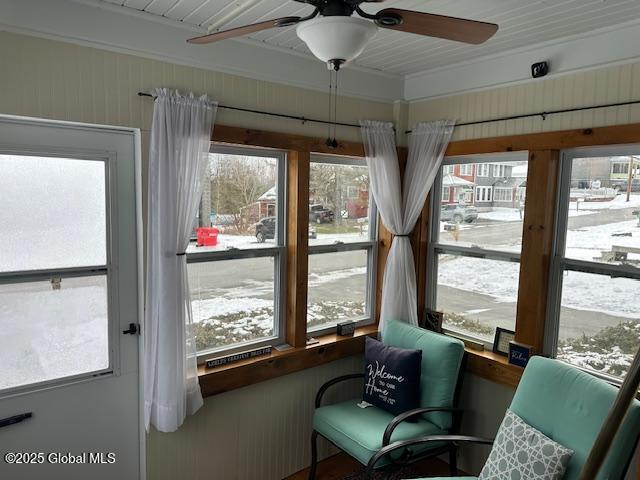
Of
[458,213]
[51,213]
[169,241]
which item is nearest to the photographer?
[51,213]

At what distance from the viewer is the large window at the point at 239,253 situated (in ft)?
8.80

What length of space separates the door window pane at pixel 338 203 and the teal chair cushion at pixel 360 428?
112 centimetres

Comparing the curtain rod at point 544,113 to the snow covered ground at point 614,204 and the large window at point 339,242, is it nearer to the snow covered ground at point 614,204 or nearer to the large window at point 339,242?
the snow covered ground at point 614,204

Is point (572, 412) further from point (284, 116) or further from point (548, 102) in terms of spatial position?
point (284, 116)

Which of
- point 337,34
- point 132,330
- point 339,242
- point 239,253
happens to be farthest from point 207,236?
point 337,34

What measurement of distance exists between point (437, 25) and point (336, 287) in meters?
2.20

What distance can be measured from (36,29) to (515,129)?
260 centimetres

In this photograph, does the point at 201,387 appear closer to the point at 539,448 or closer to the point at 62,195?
the point at 62,195

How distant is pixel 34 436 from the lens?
2.25 m

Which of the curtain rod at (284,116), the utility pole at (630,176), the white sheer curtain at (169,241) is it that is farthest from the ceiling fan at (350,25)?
the utility pole at (630,176)

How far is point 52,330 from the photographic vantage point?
228 cm

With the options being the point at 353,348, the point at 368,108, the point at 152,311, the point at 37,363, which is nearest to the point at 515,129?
the point at 368,108

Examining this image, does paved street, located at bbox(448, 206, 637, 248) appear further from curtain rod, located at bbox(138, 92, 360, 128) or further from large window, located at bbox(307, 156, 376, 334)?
curtain rod, located at bbox(138, 92, 360, 128)

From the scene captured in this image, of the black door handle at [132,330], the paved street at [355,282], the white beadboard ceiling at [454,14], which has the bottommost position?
the black door handle at [132,330]
